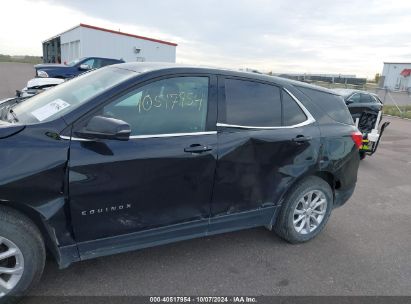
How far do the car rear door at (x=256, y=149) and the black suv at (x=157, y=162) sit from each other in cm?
1

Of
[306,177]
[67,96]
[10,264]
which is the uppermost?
[67,96]

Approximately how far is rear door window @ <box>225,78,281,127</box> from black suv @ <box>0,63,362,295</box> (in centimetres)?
1

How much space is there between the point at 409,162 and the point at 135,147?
7788 mm

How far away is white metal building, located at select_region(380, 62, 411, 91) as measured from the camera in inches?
1859

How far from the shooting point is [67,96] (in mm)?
2789

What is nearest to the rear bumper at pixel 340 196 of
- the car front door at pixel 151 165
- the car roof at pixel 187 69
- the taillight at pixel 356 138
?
the taillight at pixel 356 138

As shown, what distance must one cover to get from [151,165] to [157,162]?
2.1 inches

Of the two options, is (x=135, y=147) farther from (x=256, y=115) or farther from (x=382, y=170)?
(x=382, y=170)

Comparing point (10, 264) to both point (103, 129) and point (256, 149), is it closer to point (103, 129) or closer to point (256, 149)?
point (103, 129)

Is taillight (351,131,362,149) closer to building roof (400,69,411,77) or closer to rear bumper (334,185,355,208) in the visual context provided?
rear bumper (334,185,355,208)

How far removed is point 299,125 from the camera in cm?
343

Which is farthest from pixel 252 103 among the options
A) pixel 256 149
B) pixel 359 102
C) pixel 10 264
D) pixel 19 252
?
pixel 359 102

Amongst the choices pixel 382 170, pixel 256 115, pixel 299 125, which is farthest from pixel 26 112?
pixel 382 170

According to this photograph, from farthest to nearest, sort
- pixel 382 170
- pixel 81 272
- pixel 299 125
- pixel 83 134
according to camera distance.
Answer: pixel 382 170 < pixel 299 125 < pixel 81 272 < pixel 83 134
